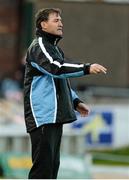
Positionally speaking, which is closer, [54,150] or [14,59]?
[54,150]

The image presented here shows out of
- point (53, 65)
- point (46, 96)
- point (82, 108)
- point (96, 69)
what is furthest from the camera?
point (82, 108)

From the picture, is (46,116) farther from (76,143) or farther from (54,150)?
(76,143)

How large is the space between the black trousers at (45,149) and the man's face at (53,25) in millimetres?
646

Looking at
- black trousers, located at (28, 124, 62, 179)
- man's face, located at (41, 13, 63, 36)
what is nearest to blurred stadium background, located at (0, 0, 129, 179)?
black trousers, located at (28, 124, 62, 179)

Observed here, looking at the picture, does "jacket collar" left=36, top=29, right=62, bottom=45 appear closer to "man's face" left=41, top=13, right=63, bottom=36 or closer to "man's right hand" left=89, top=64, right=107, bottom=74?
"man's face" left=41, top=13, right=63, bottom=36

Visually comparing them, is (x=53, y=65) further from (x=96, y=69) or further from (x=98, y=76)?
(x=98, y=76)

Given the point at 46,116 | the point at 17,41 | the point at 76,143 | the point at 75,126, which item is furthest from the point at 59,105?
the point at 17,41

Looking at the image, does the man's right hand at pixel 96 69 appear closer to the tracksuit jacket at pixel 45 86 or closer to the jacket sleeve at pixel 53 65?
the jacket sleeve at pixel 53 65

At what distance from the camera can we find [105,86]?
54.4 feet

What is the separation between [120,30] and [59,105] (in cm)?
1093

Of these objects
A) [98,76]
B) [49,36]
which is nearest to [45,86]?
[49,36]

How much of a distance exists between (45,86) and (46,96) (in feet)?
0.22

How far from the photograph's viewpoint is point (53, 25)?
595 cm

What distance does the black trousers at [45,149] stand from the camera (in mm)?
5926
